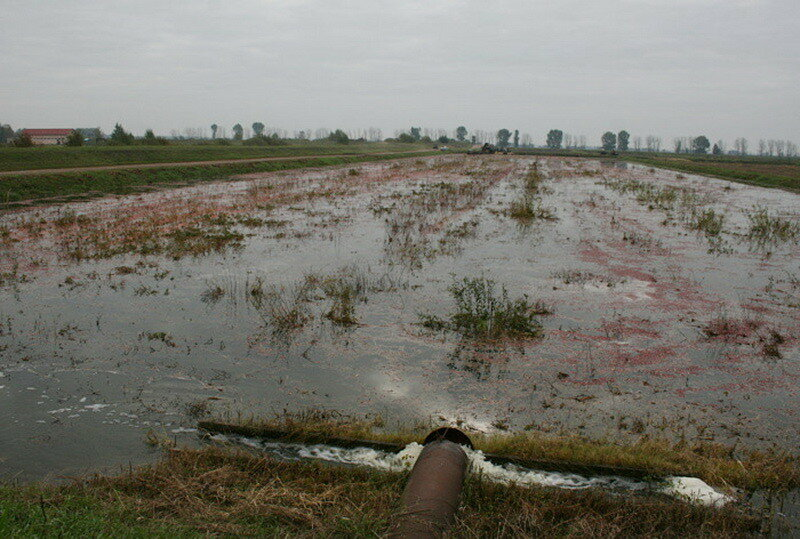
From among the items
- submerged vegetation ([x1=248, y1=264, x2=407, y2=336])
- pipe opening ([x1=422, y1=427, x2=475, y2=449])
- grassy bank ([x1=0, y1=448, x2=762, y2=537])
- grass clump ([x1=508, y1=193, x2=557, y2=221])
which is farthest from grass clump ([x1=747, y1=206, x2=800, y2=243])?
pipe opening ([x1=422, y1=427, x2=475, y2=449])

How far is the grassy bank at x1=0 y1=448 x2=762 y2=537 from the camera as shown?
4734 millimetres

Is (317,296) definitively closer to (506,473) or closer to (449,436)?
(449,436)

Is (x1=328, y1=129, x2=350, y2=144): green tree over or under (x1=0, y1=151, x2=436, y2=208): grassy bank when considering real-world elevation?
over

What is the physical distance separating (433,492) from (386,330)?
17.7 ft

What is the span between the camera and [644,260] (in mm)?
16375

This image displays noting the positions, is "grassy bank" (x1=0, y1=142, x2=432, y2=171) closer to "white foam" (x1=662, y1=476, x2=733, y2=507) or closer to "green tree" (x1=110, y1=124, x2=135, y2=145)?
"green tree" (x1=110, y1=124, x2=135, y2=145)

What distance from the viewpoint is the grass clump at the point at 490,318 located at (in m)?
10.2

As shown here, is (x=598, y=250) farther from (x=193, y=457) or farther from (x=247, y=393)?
(x=193, y=457)

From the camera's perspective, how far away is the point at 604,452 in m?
6.40

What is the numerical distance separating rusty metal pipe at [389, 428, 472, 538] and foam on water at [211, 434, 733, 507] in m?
0.38

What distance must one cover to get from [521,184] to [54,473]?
38760 mm

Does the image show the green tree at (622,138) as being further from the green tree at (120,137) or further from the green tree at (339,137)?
the green tree at (120,137)

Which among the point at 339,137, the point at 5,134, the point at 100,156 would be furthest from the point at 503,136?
the point at 100,156

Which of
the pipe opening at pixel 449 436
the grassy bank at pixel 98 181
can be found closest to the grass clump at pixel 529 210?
the pipe opening at pixel 449 436
